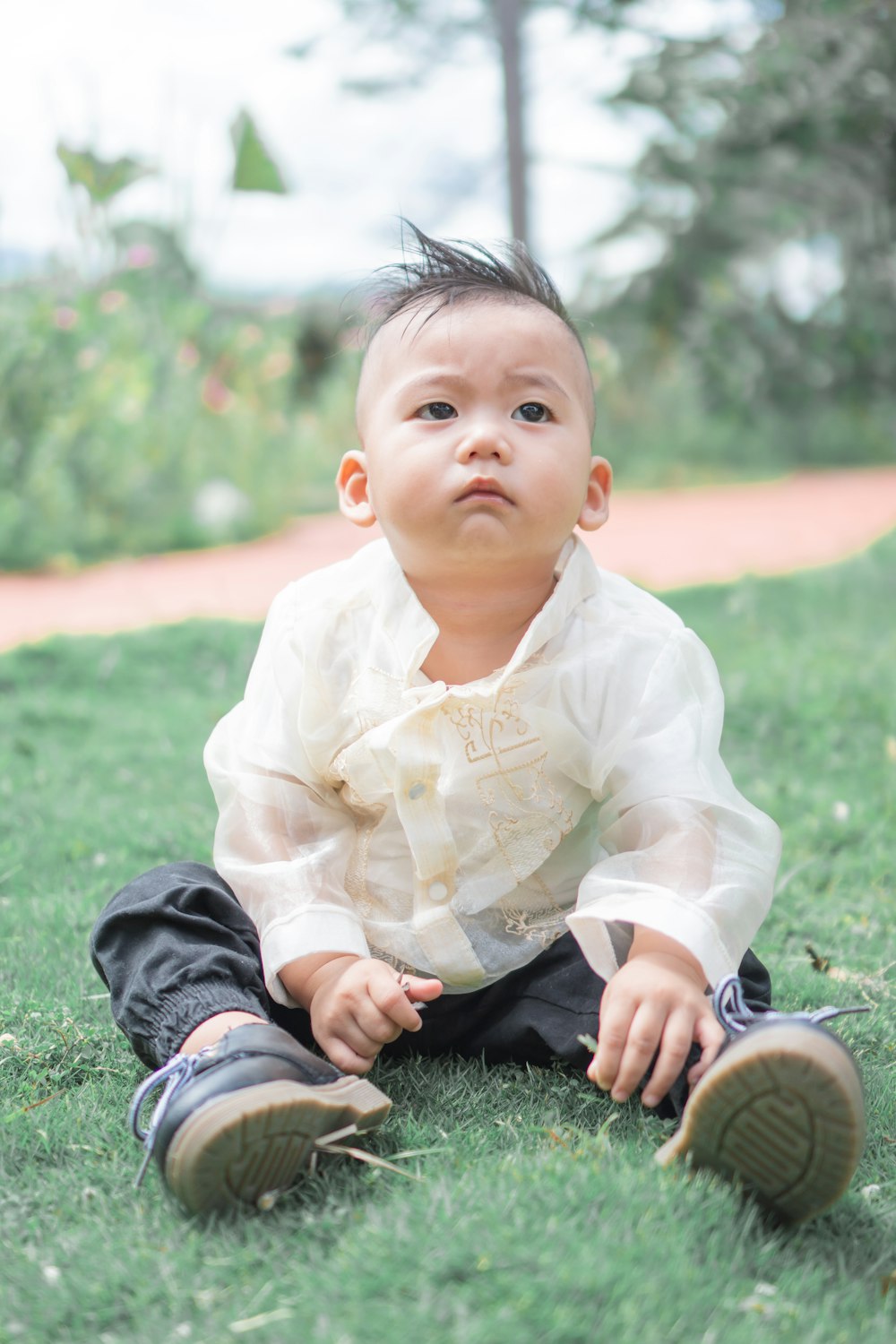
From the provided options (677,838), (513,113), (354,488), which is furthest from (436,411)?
(513,113)

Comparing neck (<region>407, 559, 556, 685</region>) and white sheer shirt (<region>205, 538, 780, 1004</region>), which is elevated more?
neck (<region>407, 559, 556, 685</region>)

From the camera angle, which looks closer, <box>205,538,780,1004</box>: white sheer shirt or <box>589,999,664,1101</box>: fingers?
<box>589,999,664,1101</box>: fingers

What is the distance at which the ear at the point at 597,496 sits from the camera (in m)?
1.67

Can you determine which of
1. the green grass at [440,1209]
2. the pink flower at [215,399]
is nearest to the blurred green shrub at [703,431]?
the pink flower at [215,399]

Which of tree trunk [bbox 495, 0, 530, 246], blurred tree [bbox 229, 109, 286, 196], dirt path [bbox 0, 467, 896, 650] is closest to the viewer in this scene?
tree trunk [bbox 495, 0, 530, 246]

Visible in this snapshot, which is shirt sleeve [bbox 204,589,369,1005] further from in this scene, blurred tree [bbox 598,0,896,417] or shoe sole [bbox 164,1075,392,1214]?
blurred tree [bbox 598,0,896,417]

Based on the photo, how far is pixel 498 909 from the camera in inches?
64.5

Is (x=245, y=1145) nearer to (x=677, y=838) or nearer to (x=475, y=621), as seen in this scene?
(x=677, y=838)

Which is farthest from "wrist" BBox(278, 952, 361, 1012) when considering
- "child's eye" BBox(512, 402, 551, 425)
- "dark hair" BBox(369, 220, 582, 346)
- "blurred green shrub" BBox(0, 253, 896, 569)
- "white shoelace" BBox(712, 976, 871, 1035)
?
"blurred green shrub" BBox(0, 253, 896, 569)

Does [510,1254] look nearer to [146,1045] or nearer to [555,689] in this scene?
[146,1045]

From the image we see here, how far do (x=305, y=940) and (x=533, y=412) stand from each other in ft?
2.11

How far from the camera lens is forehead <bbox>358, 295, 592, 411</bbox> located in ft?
5.12

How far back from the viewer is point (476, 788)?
1580 millimetres

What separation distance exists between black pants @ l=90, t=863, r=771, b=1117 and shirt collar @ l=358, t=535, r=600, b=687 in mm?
346
